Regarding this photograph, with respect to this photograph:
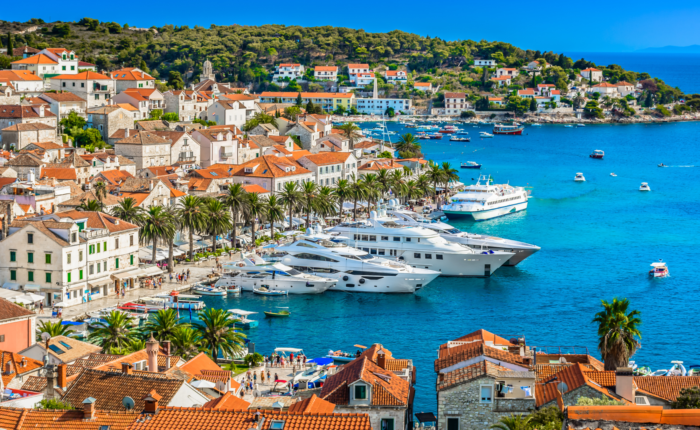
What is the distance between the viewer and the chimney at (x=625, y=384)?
27281 millimetres

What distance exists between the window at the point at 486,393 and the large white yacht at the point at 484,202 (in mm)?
72240

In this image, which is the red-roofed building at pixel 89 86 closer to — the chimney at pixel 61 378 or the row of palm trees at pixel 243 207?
the row of palm trees at pixel 243 207

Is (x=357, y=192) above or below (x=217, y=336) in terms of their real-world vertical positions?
above

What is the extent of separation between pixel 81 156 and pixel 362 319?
40532 millimetres

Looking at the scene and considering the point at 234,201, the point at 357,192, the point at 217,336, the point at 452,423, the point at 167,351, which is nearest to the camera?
the point at 452,423

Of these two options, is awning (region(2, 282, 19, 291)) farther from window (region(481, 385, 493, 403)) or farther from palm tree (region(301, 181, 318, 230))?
window (region(481, 385, 493, 403))

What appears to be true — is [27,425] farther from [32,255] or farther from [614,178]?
[614,178]

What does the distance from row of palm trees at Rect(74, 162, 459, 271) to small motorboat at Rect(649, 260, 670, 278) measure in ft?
97.0

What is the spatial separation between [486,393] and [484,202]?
75025 millimetres

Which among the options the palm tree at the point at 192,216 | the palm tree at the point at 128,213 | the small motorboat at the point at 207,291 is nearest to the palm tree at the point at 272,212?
the palm tree at the point at 192,216

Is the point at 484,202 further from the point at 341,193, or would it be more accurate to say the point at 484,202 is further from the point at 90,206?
the point at 90,206

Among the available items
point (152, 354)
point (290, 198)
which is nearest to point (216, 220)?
point (290, 198)

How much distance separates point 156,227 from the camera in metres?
65.1

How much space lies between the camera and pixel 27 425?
19875 mm
